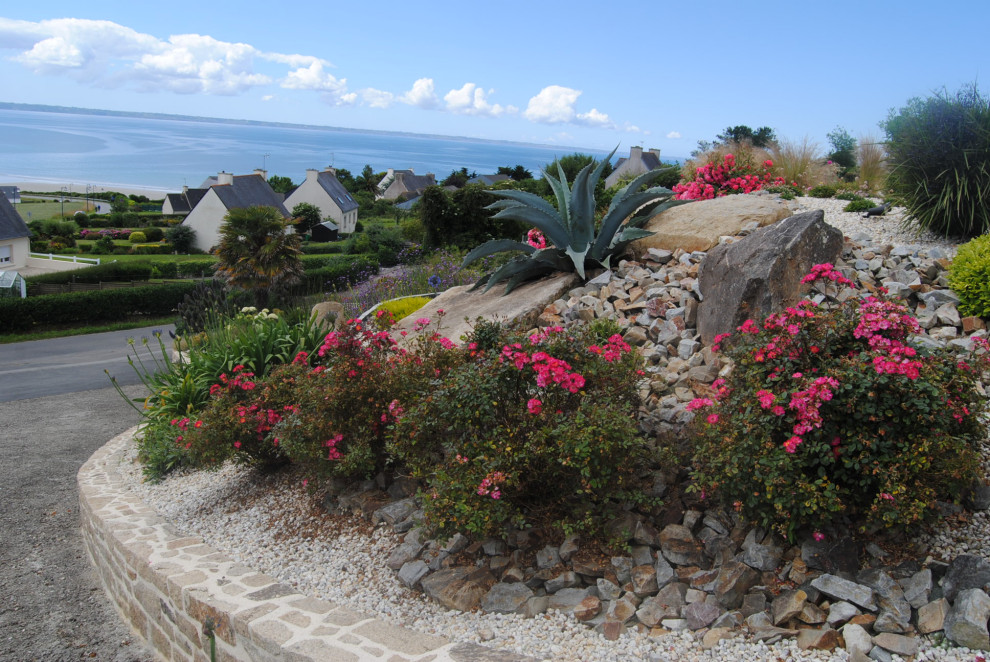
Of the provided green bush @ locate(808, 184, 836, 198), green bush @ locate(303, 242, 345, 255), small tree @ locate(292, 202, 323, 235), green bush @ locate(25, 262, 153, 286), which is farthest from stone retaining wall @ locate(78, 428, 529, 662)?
small tree @ locate(292, 202, 323, 235)

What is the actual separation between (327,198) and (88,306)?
103ft

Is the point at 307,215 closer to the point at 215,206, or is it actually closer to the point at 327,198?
the point at 327,198

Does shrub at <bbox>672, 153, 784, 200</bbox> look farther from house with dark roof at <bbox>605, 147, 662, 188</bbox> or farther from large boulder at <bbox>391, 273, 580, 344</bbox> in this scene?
house with dark roof at <bbox>605, 147, 662, 188</bbox>

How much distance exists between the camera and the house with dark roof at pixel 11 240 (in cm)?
3275

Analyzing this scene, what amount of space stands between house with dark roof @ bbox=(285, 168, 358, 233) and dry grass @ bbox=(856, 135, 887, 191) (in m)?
46.2

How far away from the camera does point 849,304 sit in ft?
12.4

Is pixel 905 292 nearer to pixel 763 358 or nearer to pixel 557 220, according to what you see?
pixel 763 358

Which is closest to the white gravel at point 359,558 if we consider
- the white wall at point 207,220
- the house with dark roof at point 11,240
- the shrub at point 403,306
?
the shrub at point 403,306

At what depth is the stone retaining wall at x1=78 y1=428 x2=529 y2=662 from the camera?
334 centimetres

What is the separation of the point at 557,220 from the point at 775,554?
4403 mm

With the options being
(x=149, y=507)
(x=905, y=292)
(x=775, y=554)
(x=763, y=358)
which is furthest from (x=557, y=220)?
(x=149, y=507)

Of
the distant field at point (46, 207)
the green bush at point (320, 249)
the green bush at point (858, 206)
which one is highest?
the green bush at point (858, 206)

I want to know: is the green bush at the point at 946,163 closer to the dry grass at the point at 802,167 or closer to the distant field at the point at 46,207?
the dry grass at the point at 802,167

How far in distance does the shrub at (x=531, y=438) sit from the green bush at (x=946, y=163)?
4331 mm
